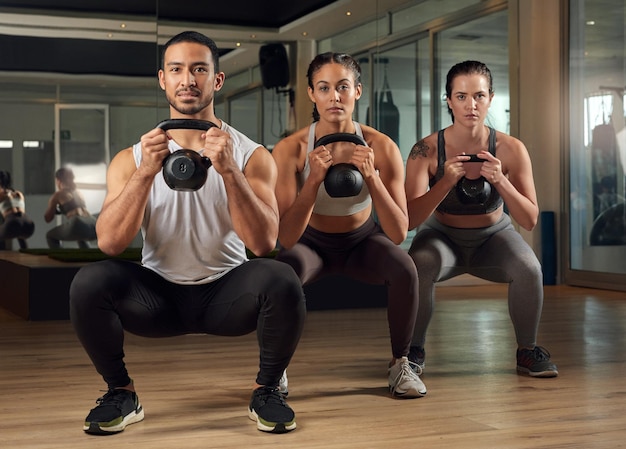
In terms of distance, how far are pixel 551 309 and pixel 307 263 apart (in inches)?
109

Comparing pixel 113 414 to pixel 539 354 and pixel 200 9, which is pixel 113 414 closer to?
pixel 539 354

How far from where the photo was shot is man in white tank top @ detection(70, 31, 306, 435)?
2277mm

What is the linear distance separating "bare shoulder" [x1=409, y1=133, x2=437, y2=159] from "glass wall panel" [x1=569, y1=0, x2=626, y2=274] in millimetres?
3763

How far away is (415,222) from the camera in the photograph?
120 inches

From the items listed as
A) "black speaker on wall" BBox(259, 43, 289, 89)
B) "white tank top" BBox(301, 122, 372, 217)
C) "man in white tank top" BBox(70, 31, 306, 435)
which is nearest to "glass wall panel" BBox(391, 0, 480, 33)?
"black speaker on wall" BBox(259, 43, 289, 89)

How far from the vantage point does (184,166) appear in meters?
2.15

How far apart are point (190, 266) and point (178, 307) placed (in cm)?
11

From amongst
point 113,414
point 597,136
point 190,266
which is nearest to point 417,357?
point 190,266

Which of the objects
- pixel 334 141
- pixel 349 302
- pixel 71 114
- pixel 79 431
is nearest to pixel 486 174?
pixel 334 141

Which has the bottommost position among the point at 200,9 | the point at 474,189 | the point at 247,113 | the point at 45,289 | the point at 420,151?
the point at 45,289

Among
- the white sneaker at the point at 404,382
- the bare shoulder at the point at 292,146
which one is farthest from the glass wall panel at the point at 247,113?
the white sneaker at the point at 404,382

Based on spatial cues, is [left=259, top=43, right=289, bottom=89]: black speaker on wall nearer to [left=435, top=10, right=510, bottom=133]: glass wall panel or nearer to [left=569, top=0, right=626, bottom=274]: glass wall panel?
[left=435, top=10, right=510, bottom=133]: glass wall panel

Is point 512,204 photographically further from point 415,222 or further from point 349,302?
point 349,302

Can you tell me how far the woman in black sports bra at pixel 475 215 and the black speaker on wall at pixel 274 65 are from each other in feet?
9.62
